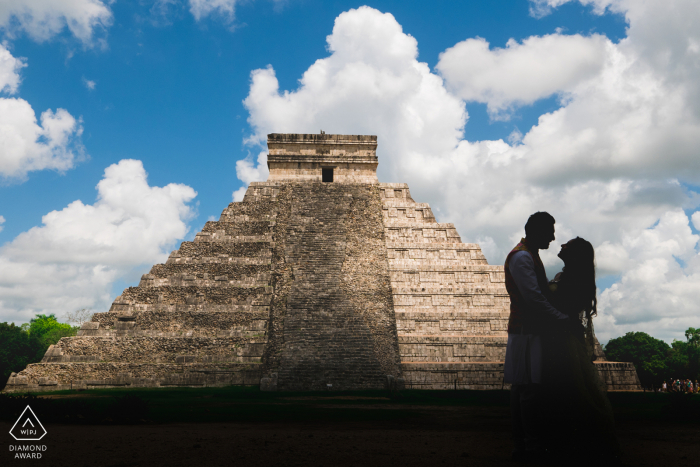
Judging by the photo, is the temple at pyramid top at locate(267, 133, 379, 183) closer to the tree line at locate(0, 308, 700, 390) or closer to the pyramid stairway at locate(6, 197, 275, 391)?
the pyramid stairway at locate(6, 197, 275, 391)

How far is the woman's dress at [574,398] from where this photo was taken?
3.94m

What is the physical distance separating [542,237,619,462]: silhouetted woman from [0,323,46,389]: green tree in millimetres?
46374

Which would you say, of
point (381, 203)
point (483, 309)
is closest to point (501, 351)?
point (483, 309)

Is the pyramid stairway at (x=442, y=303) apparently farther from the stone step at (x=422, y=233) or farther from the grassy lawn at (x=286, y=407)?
the grassy lawn at (x=286, y=407)

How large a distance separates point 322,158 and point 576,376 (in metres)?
21.1

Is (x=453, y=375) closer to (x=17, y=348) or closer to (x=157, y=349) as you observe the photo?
(x=157, y=349)

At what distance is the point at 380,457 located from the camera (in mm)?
4668

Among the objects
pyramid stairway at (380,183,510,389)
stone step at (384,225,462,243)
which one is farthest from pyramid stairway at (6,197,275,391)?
stone step at (384,225,462,243)

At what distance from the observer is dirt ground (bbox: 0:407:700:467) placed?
4.54 m

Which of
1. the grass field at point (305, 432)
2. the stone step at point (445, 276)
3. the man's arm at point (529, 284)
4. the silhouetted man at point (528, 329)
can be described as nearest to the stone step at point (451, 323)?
the stone step at point (445, 276)

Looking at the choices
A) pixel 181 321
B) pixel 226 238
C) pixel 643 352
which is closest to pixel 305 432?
pixel 181 321

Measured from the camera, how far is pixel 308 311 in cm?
1633

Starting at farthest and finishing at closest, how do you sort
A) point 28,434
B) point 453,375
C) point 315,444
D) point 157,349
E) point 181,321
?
point 181,321, point 157,349, point 453,375, point 28,434, point 315,444

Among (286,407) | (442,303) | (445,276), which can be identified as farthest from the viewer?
(445,276)
